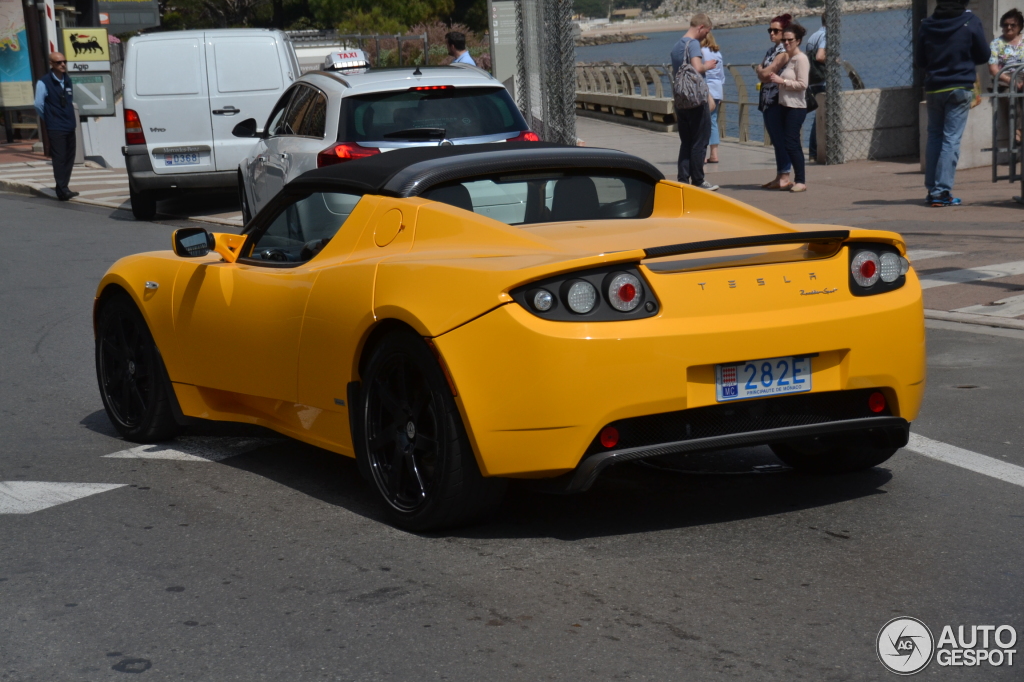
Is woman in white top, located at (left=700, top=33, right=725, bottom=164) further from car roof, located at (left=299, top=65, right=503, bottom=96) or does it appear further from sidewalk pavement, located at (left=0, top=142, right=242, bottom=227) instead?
car roof, located at (left=299, top=65, right=503, bottom=96)

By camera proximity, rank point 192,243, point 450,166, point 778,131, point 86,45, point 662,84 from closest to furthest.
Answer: point 450,166
point 192,243
point 778,131
point 86,45
point 662,84

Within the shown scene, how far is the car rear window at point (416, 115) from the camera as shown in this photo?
10492mm

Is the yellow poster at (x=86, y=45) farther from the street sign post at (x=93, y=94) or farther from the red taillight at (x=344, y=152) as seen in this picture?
the red taillight at (x=344, y=152)

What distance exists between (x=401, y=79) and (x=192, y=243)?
5.25 meters

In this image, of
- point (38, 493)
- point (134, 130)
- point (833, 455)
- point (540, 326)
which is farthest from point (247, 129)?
point (540, 326)

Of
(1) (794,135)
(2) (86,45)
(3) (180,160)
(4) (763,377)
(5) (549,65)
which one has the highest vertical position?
(2) (86,45)

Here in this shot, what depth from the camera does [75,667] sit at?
3516mm

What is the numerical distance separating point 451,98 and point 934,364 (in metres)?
4.88

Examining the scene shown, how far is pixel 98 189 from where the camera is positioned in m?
20.4

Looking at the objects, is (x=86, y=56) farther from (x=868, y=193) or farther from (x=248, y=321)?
(x=248, y=321)

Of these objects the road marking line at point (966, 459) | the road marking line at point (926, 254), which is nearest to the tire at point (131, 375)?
the road marking line at point (966, 459)

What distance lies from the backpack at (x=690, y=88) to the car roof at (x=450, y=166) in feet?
30.4

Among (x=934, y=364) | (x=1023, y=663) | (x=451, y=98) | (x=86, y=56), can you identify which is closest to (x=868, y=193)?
(x=451, y=98)

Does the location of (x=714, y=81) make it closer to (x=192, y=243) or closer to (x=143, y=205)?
(x=143, y=205)
